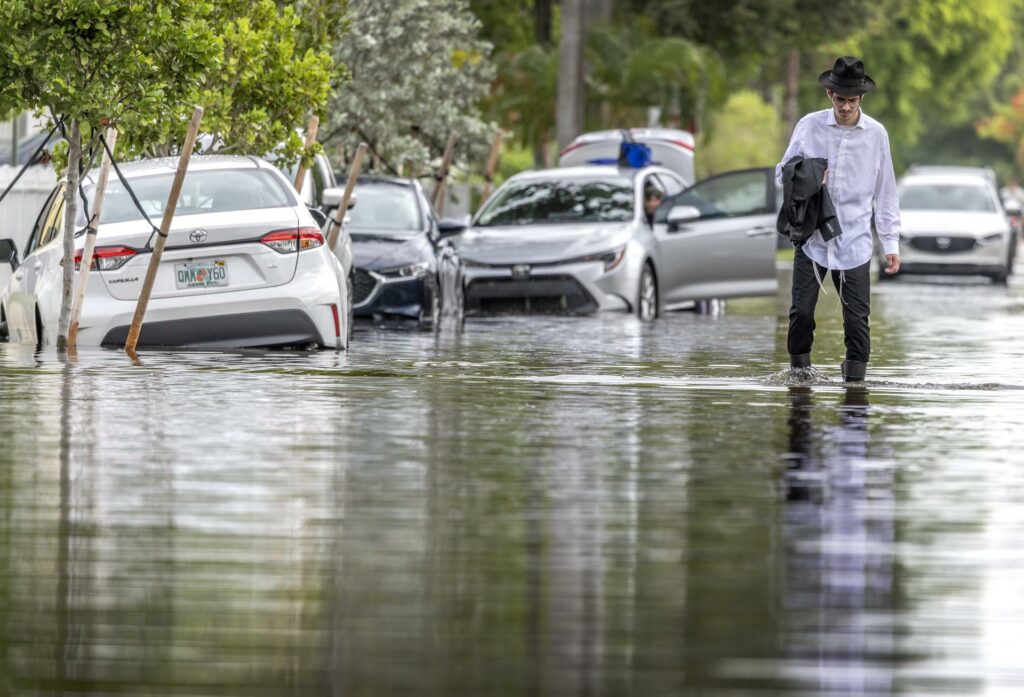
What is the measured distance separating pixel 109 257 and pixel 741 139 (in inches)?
1781

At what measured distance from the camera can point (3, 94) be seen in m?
17.3

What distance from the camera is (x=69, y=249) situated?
1691cm

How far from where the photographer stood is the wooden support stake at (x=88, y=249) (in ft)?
54.9

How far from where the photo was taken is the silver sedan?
24688 millimetres

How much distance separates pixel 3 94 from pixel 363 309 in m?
6.33

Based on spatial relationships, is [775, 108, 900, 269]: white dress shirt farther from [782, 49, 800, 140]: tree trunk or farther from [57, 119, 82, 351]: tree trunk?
[782, 49, 800, 140]: tree trunk

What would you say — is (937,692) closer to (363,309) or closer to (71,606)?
(71,606)

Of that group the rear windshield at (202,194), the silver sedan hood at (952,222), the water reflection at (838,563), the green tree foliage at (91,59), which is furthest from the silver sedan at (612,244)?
the silver sedan hood at (952,222)

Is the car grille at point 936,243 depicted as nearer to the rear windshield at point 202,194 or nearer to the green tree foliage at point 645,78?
the green tree foliage at point 645,78

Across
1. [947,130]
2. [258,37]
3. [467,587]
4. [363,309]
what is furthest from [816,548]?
[947,130]

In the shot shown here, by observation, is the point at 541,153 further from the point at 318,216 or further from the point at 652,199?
the point at 318,216

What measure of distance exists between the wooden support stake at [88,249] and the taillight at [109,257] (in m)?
0.09

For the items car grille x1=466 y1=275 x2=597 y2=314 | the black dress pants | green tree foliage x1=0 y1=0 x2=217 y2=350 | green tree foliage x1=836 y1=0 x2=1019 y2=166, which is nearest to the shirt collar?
the black dress pants

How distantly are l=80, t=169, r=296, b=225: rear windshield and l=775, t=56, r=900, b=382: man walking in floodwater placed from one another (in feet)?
A: 13.2
